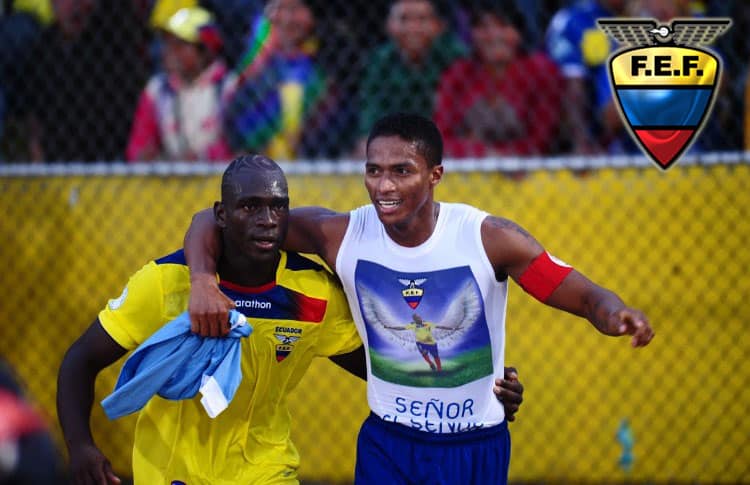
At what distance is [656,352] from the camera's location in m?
6.23

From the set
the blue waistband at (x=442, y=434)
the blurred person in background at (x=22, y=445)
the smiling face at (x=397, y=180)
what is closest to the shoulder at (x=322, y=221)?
the smiling face at (x=397, y=180)

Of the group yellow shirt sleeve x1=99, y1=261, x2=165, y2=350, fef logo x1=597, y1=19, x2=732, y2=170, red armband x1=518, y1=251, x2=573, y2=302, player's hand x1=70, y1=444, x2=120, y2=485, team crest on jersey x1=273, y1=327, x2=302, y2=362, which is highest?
fef logo x1=597, y1=19, x2=732, y2=170

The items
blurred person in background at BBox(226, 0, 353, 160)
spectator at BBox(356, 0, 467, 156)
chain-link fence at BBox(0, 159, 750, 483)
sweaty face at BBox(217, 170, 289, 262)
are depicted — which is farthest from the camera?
blurred person in background at BBox(226, 0, 353, 160)

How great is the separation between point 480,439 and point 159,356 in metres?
1.22

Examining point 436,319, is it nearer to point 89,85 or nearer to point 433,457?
point 433,457

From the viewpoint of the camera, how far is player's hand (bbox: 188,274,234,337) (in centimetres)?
400

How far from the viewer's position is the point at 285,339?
435cm

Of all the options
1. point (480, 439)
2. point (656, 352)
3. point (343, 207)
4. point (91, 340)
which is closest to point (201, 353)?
point (91, 340)

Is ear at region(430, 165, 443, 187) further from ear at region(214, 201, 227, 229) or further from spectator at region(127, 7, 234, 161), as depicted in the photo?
spectator at region(127, 7, 234, 161)

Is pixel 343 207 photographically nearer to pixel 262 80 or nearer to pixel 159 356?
pixel 262 80

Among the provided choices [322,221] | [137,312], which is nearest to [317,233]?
[322,221]

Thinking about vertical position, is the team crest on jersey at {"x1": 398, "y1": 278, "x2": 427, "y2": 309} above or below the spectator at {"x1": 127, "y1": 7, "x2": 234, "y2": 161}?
below

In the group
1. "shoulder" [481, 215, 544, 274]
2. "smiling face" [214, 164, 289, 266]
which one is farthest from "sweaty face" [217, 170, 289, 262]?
"shoulder" [481, 215, 544, 274]

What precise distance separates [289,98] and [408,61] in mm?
700
